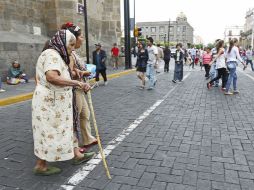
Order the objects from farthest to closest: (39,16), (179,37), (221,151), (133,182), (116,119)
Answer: (179,37), (39,16), (116,119), (221,151), (133,182)

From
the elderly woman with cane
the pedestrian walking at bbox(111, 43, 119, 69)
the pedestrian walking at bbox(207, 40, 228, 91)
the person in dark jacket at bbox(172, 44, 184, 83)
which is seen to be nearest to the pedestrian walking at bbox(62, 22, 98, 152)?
the elderly woman with cane

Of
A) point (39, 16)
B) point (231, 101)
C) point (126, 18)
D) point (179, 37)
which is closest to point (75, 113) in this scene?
point (231, 101)

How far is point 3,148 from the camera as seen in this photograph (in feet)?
14.8

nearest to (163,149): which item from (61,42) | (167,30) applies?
(61,42)

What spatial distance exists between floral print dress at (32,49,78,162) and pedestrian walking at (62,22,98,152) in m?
0.59

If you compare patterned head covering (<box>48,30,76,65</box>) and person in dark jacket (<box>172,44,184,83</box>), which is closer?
patterned head covering (<box>48,30,76,65</box>)

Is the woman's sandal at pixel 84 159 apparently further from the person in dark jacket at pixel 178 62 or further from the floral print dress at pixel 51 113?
the person in dark jacket at pixel 178 62

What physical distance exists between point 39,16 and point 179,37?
4666 inches

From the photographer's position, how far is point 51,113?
3.31m

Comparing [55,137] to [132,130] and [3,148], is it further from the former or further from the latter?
[132,130]

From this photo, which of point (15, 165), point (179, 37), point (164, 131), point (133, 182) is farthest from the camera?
point (179, 37)

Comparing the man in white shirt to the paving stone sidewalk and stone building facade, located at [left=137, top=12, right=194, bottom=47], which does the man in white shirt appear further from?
stone building facade, located at [left=137, top=12, right=194, bottom=47]

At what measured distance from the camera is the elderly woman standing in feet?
10.6

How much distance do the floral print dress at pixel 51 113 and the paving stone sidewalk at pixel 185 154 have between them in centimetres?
52
